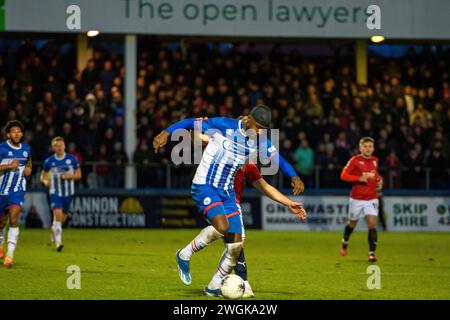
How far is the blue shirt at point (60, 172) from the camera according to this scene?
69.8 feet

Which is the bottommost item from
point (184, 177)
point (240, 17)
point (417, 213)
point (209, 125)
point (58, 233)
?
point (417, 213)

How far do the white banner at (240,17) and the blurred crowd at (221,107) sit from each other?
1020 millimetres

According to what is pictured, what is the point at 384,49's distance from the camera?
36.6 m

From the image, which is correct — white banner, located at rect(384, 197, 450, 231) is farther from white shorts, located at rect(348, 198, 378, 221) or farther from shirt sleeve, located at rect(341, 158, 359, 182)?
shirt sleeve, located at rect(341, 158, 359, 182)

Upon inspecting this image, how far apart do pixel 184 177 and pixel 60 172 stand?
7.40m

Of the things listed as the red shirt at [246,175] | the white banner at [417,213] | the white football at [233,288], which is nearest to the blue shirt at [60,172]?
the red shirt at [246,175]

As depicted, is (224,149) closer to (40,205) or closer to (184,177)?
(184,177)

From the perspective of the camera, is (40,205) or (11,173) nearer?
(11,173)

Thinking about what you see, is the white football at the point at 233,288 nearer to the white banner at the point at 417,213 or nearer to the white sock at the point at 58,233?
the white sock at the point at 58,233

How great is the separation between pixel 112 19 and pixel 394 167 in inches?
367

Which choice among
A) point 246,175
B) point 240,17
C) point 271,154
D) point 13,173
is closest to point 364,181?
point 13,173

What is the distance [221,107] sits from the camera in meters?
28.5

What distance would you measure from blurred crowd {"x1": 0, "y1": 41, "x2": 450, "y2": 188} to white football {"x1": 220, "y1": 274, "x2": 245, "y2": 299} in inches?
631

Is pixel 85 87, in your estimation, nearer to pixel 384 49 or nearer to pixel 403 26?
pixel 403 26
